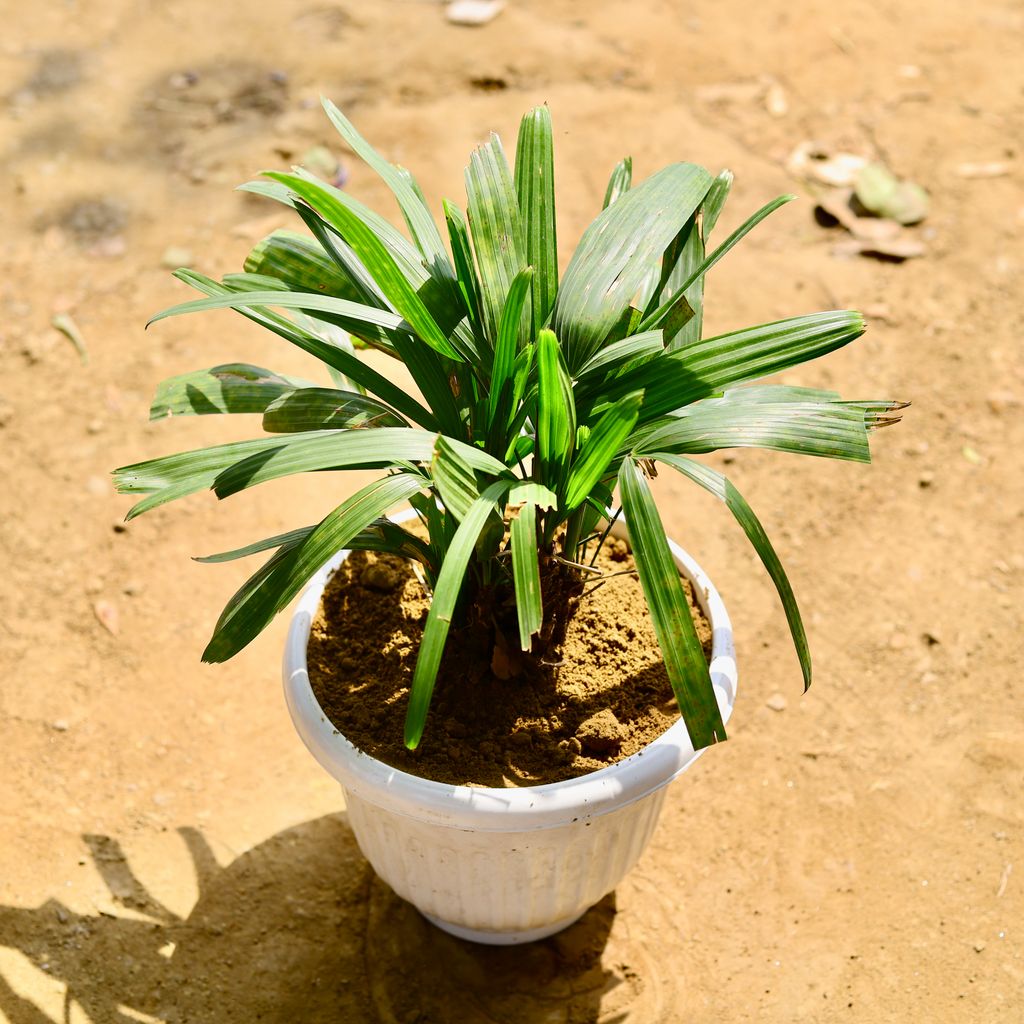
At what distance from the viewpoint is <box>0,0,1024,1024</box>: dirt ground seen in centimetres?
199

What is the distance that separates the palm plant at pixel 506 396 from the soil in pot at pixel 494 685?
0.07 m

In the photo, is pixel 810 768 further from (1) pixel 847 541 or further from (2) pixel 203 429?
(2) pixel 203 429

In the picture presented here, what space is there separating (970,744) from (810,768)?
333mm

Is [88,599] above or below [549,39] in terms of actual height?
below

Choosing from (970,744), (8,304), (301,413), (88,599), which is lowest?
(970,744)

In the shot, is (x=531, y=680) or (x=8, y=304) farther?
(x=8, y=304)

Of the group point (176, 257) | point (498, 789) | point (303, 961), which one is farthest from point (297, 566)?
point (176, 257)

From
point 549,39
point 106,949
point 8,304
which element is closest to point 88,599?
point 106,949

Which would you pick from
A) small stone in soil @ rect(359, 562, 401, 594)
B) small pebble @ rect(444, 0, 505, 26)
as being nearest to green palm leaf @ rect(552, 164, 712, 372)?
small stone in soil @ rect(359, 562, 401, 594)

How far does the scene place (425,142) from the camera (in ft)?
12.3

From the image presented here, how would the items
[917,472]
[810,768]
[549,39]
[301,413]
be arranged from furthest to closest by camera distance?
[549,39]
[917,472]
[810,768]
[301,413]

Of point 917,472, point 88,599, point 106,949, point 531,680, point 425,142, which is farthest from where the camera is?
point 425,142

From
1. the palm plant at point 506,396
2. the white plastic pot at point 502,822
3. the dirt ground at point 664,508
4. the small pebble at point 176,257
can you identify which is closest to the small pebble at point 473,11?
the dirt ground at point 664,508

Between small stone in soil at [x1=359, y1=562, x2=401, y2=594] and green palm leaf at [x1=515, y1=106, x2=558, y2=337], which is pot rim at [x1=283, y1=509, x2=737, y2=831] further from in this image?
green palm leaf at [x1=515, y1=106, x2=558, y2=337]
